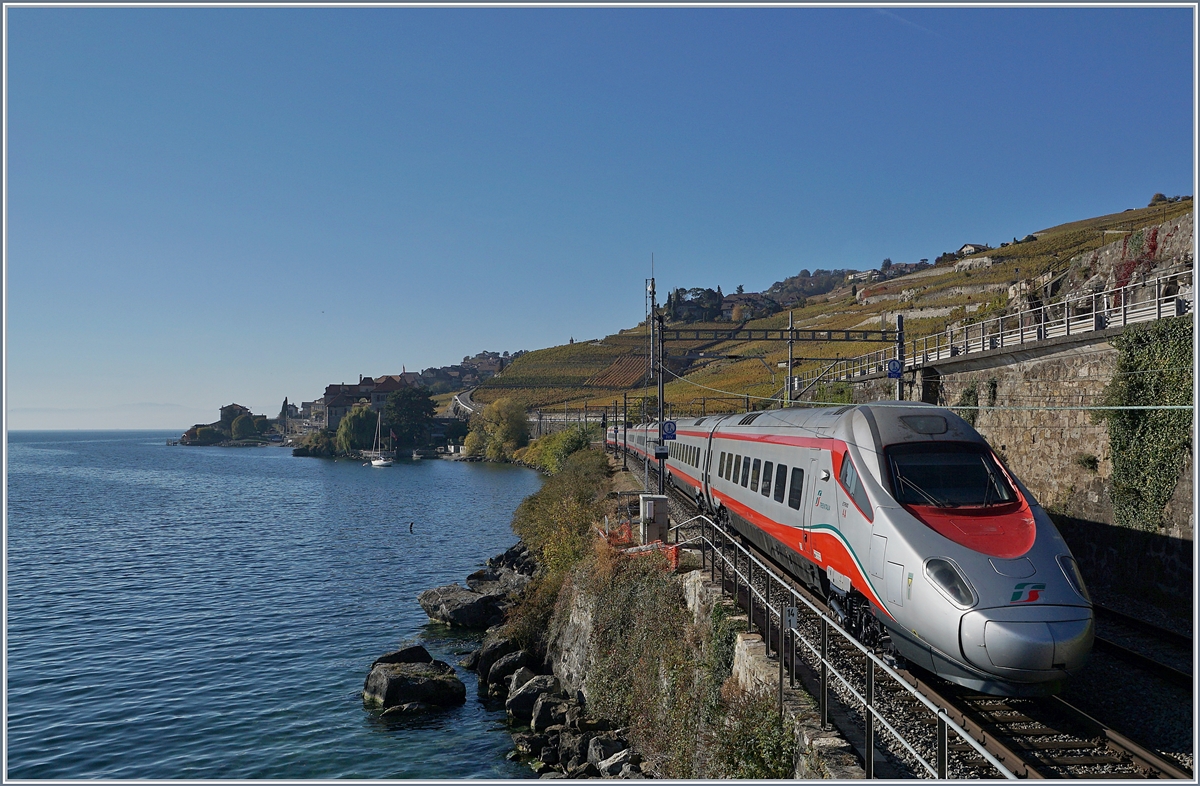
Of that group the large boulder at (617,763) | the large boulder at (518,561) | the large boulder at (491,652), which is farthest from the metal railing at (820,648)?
the large boulder at (518,561)

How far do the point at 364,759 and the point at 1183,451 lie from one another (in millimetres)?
19164

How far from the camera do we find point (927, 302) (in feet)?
350

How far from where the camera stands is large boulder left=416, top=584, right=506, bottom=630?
31.1 meters

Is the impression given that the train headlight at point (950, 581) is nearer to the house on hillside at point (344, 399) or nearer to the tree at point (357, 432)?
the tree at point (357, 432)

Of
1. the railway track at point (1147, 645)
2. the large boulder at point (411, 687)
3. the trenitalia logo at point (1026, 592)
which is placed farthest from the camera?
the large boulder at point (411, 687)

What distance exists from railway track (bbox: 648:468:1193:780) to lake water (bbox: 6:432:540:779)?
10790 millimetres

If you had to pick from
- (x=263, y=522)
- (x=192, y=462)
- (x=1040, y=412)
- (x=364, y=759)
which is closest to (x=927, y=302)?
(x=263, y=522)

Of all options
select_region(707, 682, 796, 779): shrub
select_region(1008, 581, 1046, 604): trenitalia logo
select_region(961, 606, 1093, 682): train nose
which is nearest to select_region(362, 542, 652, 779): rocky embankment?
select_region(707, 682, 796, 779): shrub

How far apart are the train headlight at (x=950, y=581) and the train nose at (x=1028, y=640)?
190 millimetres

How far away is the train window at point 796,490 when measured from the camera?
47.7 feet

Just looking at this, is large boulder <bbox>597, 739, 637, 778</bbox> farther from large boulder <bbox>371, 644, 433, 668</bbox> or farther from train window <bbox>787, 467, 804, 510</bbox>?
large boulder <bbox>371, 644, 433, 668</bbox>

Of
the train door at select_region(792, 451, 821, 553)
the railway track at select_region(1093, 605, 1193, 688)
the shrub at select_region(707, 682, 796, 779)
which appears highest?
the train door at select_region(792, 451, 821, 553)

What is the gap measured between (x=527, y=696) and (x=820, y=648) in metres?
11.7

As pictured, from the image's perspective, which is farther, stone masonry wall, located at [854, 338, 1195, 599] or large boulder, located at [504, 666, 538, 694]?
large boulder, located at [504, 666, 538, 694]
